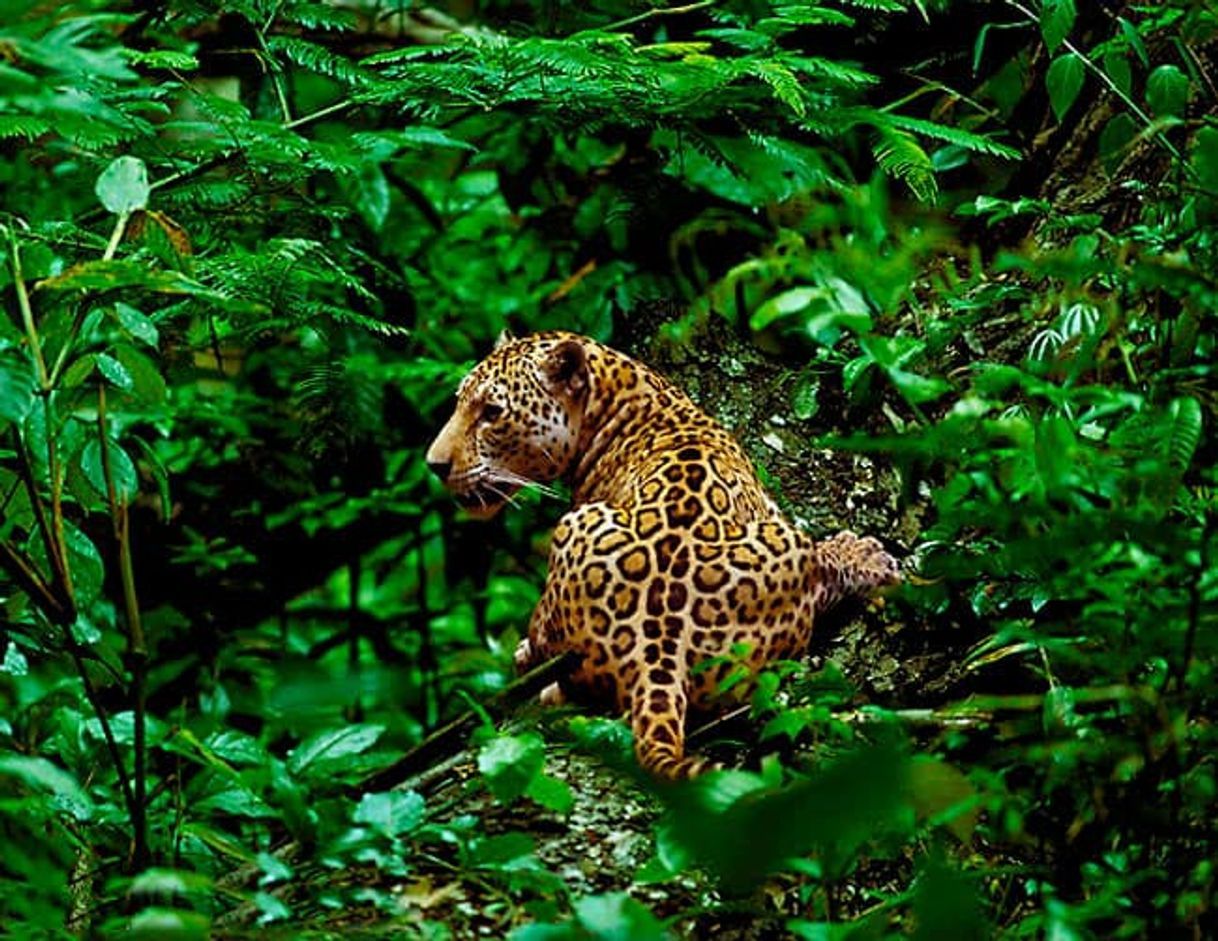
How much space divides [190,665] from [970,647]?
11.4 ft

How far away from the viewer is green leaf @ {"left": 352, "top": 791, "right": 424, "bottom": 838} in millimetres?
3025

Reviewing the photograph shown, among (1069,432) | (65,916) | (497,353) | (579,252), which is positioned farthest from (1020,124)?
(65,916)

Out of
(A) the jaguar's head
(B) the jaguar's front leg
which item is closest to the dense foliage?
(B) the jaguar's front leg

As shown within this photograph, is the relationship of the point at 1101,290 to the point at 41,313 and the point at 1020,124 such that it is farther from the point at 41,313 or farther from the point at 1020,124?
the point at 41,313

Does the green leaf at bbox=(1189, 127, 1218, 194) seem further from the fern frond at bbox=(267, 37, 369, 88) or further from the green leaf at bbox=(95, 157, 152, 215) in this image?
the fern frond at bbox=(267, 37, 369, 88)

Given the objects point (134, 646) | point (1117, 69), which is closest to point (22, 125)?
point (134, 646)

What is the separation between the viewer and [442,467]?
487 cm

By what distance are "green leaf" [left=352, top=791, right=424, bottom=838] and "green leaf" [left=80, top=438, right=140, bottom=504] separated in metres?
0.81

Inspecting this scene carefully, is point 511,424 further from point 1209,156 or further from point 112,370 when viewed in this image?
point 1209,156

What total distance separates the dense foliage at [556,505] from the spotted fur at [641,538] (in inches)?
7.5

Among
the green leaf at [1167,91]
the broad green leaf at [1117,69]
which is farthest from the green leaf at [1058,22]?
the green leaf at [1167,91]

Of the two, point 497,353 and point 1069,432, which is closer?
point 1069,432

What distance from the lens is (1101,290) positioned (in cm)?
486

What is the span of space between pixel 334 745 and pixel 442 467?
4.16 ft
